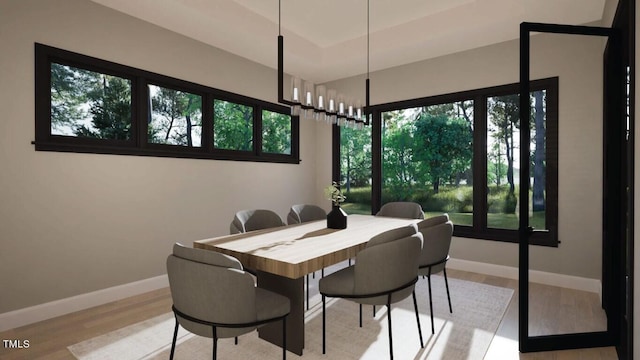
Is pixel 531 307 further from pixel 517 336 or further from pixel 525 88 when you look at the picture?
pixel 525 88

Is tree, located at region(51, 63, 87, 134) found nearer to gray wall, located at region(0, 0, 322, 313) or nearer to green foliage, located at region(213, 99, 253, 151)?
gray wall, located at region(0, 0, 322, 313)

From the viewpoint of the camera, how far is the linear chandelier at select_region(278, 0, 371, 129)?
2542 mm

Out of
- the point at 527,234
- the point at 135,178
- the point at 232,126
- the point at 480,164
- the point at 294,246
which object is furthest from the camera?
the point at 232,126

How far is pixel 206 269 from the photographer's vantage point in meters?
1.57

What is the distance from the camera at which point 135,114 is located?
134 inches

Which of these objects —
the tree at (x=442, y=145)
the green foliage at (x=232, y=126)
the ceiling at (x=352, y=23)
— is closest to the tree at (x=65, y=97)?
the ceiling at (x=352, y=23)

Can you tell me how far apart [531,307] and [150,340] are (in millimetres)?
3112

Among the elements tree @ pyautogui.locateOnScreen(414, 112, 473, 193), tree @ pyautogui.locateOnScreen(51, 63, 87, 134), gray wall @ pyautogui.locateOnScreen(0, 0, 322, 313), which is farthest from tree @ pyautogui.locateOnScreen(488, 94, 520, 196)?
tree @ pyautogui.locateOnScreen(51, 63, 87, 134)

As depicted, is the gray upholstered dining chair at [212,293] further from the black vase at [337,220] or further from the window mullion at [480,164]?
the window mullion at [480,164]

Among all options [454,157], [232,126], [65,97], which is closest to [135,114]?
[65,97]

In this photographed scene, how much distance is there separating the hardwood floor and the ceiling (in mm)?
2653

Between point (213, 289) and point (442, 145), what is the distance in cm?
373

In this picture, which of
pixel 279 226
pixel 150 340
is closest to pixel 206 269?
→ pixel 150 340

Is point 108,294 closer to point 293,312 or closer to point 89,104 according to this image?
point 89,104
